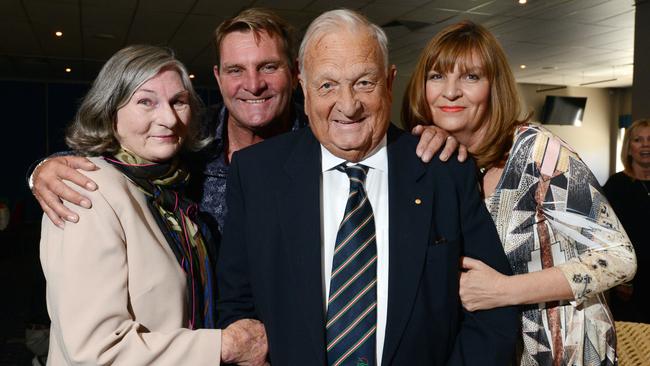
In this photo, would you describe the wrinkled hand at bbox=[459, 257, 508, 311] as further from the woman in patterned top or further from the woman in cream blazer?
the woman in cream blazer

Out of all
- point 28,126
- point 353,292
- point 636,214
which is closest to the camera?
point 353,292

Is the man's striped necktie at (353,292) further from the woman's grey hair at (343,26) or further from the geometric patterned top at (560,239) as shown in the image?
the geometric patterned top at (560,239)

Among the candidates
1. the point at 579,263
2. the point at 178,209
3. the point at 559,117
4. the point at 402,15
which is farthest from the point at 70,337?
the point at 559,117

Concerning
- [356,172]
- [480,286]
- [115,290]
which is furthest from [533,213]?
[115,290]

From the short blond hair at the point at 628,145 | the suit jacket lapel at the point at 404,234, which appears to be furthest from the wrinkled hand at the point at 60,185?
the short blond hair at the point at 628,145

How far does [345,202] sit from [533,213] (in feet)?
2.13

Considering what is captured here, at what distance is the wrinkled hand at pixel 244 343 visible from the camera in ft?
5.11

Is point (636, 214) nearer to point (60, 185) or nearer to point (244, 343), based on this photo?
point (244, 343)

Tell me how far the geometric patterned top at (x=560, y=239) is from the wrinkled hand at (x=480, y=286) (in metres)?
0.26

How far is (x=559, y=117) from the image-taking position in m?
17.0

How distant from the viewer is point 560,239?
5.85ft

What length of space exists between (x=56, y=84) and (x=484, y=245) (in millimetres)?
15436

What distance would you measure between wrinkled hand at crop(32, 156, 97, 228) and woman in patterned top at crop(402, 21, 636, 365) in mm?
1114

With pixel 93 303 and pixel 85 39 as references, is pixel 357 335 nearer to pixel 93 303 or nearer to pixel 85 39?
pixel 93 303
